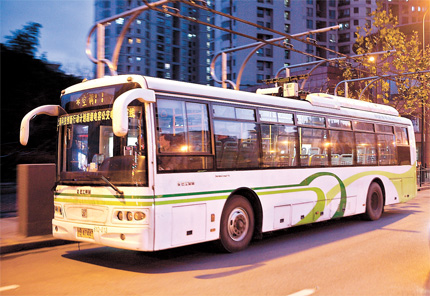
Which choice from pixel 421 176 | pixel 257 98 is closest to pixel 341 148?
pixel 257 98

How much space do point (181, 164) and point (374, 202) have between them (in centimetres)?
822

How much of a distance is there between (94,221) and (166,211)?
1.20 metres

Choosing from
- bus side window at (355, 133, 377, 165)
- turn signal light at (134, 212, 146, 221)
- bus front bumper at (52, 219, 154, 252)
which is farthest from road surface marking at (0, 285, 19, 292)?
bus side window at (355, 133, 377, 165)

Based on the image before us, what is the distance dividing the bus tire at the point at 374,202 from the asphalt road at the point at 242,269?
277 cm

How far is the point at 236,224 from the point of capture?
8883 mm

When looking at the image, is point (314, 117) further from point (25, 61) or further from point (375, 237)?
point (25, 61)

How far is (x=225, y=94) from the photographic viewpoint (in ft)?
29.6

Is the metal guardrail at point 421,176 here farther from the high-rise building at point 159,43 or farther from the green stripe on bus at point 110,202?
the high-rise building at point 159,43

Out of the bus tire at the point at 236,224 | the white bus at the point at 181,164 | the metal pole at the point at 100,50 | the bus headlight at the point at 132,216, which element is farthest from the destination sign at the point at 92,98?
the metal pole at the point at 100,50

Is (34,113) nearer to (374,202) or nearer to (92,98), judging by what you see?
(92,98)

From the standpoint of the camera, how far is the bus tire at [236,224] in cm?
858

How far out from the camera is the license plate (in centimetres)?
750

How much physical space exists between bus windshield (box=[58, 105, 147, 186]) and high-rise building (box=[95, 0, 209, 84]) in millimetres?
94702

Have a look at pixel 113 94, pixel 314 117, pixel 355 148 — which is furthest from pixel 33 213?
pixel 355 148
